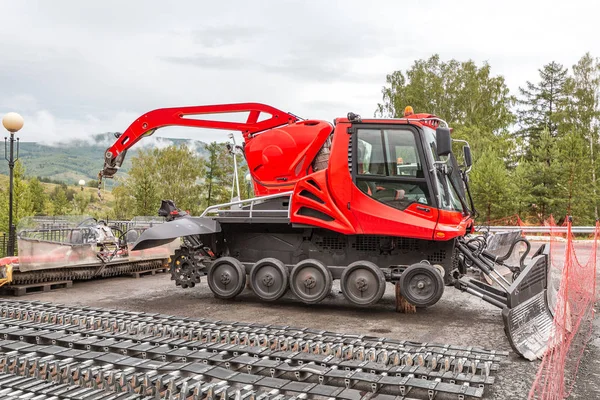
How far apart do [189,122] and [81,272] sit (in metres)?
4.07

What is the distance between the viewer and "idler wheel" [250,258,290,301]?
8734 mm

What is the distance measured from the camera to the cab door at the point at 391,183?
7961 mm

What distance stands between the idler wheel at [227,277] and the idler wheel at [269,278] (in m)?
0.25

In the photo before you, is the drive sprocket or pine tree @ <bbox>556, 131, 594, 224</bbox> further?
pine tree @ <bbox>556, 131, 594, 224</bbox>

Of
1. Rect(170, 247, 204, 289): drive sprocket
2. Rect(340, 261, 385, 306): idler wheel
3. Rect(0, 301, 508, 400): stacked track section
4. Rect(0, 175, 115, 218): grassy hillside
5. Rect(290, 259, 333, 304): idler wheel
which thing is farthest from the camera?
Rect(0, 175, 115, 218): grassy hillside

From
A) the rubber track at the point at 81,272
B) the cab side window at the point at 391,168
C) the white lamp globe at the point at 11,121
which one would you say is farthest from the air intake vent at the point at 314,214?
the white lamp globe at the point at 11,121

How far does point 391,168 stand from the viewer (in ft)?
26.7

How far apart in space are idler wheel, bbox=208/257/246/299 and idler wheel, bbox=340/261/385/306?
73.8 inches

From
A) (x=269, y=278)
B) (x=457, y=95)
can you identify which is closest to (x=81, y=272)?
(x=269, y=278)

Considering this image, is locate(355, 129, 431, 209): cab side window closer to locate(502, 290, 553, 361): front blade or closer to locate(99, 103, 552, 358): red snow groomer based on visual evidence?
locate(99, 103, 552, 358): red snow groomer

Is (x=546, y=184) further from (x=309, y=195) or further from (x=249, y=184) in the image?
(x=309, y=195)

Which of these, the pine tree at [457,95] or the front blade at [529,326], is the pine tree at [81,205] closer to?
the pine tree at [457,95]

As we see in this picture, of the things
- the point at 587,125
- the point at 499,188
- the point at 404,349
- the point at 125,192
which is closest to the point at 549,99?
the point at 587,125

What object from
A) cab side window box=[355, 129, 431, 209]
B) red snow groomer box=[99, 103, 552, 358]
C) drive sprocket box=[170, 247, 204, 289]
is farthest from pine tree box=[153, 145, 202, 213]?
cab side window box=[355, 129, 431, 209]
